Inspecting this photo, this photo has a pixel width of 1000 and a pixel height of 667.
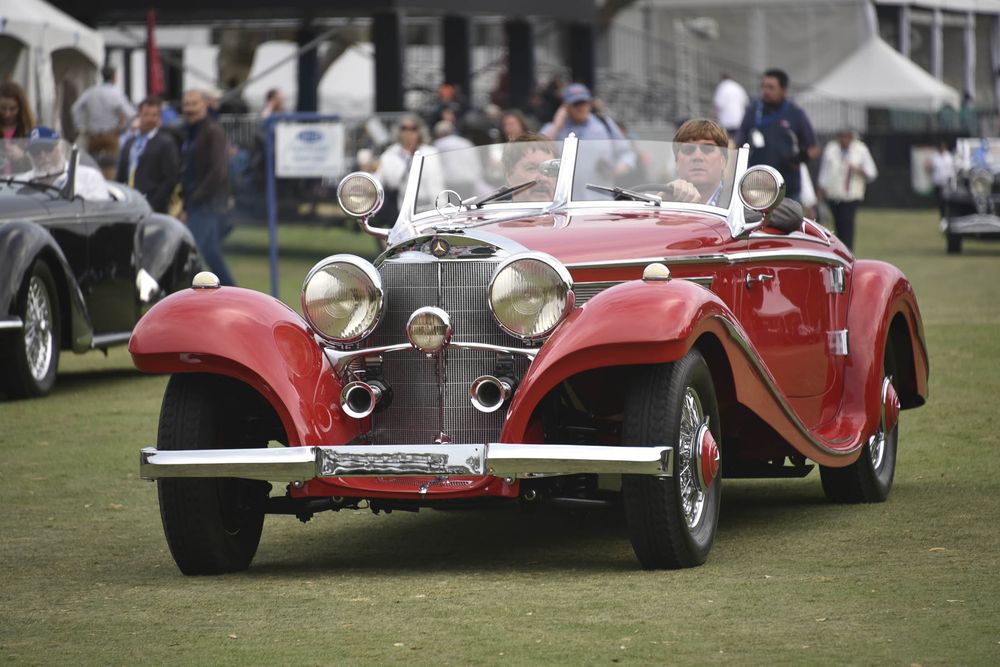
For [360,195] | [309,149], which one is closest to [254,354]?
[360,195]

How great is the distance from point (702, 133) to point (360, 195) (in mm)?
1458

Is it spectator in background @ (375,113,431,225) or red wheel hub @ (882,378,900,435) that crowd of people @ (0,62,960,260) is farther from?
red wheel hub @ (882,378,900,435)

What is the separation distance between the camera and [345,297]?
616cm

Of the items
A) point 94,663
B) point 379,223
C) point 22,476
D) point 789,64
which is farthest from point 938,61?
point 94,663

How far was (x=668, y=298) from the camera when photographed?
5.85m

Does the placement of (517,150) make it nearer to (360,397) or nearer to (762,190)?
(762,190)

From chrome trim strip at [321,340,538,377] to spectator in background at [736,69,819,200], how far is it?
28.0 feet

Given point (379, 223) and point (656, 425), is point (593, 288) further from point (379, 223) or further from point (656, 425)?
point (379, 223)

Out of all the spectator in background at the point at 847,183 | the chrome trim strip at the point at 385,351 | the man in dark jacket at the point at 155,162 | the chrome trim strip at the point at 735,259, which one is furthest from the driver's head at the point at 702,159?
the spectator in background at the point at 847,183

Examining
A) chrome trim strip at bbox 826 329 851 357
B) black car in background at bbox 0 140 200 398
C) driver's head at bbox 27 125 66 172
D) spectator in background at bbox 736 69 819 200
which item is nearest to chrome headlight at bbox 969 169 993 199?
spectator in background at bbox 736 69 819 200

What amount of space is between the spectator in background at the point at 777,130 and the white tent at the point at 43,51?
922 centimetres

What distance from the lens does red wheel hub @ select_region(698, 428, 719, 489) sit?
238 inches

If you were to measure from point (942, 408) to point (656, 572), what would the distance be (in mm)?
4979

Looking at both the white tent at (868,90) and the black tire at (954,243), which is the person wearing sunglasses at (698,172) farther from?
the white tent at (868,90)
